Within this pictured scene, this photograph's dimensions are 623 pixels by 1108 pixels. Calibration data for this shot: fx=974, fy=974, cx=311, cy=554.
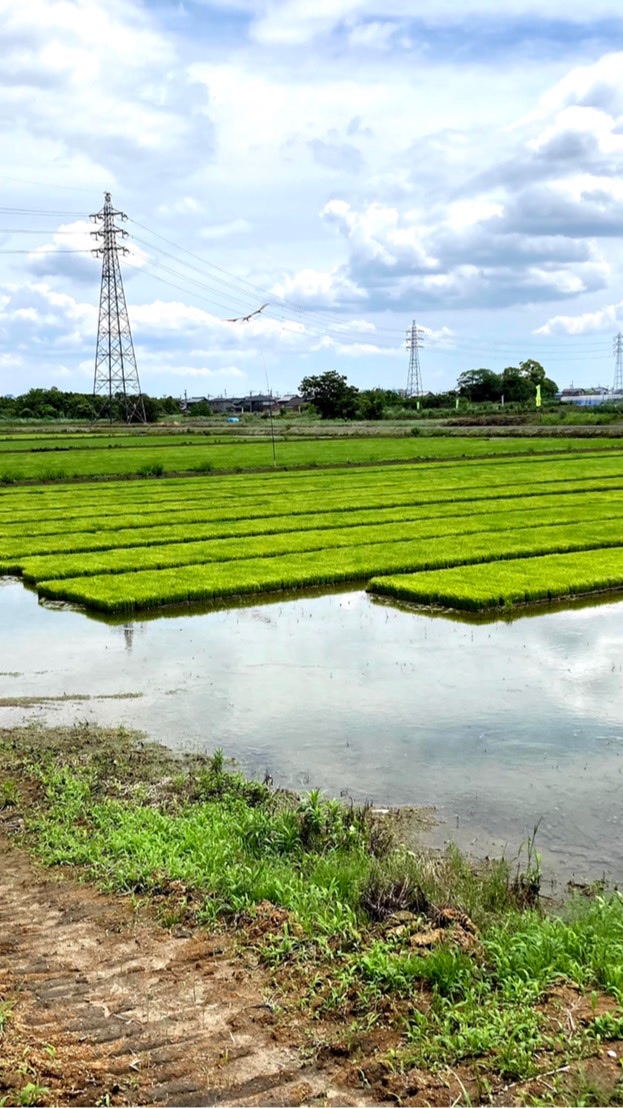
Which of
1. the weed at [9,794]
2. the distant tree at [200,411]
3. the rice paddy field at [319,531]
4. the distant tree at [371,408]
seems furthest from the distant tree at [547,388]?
the weed at [9,794]

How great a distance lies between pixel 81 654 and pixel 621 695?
7538mm

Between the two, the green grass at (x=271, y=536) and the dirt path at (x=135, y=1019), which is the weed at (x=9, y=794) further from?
the green grass at (x=271, y=536)

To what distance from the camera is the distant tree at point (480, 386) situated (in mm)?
117938

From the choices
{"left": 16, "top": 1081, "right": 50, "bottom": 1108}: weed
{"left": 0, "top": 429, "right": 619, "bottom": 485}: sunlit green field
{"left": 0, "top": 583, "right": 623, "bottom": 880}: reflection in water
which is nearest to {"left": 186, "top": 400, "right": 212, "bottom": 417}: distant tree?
{"left": 0, "top": 429, "right": 619, "bottom": 485}: sunlit green field

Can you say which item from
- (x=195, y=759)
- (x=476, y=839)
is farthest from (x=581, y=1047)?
(x=195, y=759)

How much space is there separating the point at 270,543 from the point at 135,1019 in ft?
60.5

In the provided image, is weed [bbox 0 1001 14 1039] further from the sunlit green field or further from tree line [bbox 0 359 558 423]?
tree line [bbox 0 359 558 423]

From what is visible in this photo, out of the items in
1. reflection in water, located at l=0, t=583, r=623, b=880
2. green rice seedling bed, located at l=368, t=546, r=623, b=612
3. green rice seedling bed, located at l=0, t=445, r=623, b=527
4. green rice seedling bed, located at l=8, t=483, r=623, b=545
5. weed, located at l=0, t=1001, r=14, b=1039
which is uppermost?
green rice seedling bed, located at l=0, t=445, r=623, b=527

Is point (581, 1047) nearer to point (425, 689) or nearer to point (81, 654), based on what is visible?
point (425, 689)

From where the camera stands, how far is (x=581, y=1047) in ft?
14.7

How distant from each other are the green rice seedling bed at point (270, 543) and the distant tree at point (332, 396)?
280 ft

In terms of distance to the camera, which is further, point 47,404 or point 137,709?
point 47,404

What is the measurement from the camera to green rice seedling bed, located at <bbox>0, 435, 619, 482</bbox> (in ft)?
144

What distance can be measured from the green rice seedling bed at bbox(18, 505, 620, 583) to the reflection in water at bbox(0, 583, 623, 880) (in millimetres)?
3111
